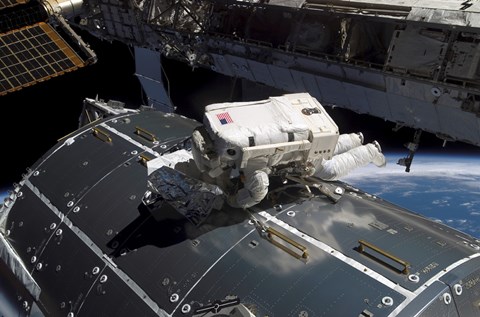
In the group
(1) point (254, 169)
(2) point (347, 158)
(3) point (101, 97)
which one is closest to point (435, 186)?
(3) point (101, 97)

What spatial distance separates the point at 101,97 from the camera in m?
14.6

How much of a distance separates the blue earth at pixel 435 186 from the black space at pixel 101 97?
586 millimetres

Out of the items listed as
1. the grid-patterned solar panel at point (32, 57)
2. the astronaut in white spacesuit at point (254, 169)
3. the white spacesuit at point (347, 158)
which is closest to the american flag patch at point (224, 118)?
the astronaut in white spacesuit at point (254, 169)

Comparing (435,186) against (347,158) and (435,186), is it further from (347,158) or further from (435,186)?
(347,158)

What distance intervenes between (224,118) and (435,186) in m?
12.7

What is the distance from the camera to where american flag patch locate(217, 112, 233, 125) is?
4.77m

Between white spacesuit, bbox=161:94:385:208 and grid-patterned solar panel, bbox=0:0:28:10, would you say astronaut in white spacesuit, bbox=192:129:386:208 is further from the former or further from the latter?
grid-patterned solar panel, bbox=0:0:28:10

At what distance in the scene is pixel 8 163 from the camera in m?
13.3

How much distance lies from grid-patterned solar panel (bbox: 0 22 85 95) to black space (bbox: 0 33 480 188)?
4.88 feet

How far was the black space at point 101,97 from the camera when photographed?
13.1 m

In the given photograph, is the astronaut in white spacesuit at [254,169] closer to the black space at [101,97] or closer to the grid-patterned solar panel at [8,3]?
the black space at [101,97]

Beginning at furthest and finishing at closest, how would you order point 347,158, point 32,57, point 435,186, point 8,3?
1. point 435,186
2. point 8,3
3. point 32,57
4. point 347,158

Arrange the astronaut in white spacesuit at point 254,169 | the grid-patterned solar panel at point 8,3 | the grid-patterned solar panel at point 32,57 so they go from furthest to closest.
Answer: the grid-patterned solar panel at point 8,3 → the grid-patterned solar panel at point 32,57 → the astronaut in white spacesuit at point 254,169

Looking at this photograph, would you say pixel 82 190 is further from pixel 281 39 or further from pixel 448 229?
pixel 281 39
